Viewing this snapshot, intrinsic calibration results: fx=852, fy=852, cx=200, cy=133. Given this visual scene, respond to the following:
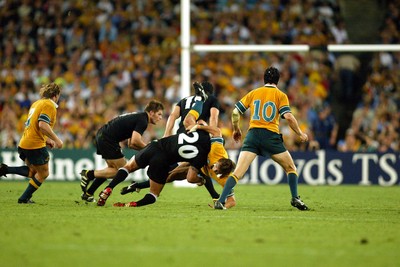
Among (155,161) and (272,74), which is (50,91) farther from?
(272,74)

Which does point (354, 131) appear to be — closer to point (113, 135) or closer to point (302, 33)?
point (302, 33)

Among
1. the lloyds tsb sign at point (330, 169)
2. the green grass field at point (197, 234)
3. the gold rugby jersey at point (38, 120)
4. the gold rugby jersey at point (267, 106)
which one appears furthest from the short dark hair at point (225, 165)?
the lloyds tsb sign at point (330, 169)

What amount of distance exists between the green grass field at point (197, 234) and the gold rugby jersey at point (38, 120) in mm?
977

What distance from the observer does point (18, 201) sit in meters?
13.6

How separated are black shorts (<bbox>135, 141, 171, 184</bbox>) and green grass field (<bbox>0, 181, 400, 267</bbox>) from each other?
52 cm

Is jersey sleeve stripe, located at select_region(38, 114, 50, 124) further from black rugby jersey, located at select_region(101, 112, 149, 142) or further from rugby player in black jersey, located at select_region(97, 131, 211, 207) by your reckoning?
rugby player in black jersey, located at select_region(97, 131, 211, 207)

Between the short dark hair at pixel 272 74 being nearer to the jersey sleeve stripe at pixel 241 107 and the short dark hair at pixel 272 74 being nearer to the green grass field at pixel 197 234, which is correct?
the jersey sleeve stripe at pixel 241 107

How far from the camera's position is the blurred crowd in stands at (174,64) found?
23344 millimetres

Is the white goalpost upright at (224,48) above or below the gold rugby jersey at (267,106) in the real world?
above

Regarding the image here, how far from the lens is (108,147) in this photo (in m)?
13.8

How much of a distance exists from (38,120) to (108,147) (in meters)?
1.33

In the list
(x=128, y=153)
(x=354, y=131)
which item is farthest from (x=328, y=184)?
(x=128, y=153)

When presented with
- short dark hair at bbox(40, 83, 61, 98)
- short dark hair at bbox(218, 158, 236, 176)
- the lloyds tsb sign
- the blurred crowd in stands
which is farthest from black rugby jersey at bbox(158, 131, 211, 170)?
the blurred crowd in stands

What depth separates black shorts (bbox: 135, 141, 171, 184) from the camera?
12.4 m
